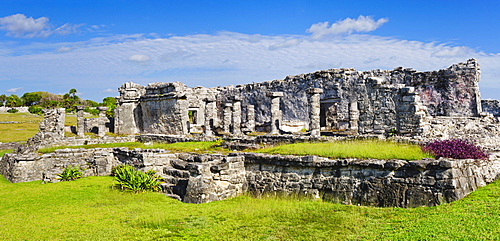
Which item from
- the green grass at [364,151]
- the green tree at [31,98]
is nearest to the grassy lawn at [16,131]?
the green grass at [364,151]

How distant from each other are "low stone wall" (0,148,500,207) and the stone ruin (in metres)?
0.02

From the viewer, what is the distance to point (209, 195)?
953 centimetres

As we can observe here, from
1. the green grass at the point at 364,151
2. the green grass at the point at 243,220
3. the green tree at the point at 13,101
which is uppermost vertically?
the green tree at the point at 13,101

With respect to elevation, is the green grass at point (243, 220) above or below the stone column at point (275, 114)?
below

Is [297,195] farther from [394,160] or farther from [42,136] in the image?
[42,136]

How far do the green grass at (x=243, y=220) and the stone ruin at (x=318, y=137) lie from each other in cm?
56

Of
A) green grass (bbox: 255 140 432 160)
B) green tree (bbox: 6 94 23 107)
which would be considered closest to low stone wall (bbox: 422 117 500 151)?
green grass (bbox: 255 140 432 160)

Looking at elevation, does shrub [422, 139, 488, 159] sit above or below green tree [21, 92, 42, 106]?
below

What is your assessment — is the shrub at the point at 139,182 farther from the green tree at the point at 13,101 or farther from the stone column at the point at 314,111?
the green tree at the point at 13,101

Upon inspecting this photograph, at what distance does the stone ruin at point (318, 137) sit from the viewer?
8.26 m

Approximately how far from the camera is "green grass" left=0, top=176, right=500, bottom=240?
20.4ft

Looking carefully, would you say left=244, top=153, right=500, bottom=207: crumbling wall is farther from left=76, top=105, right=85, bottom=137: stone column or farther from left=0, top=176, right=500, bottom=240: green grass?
left=76, top=105, right=85, bottom=137: stone column

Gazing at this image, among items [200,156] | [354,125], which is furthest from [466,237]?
[354,125]

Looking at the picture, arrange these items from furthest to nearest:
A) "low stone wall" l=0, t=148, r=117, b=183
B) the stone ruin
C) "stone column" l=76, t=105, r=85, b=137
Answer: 1. "stone column" l=76, t=105, r=85, b=137
2. "low stone wall" l=0, t=148, r=117, b=183
3. the stone ruin
